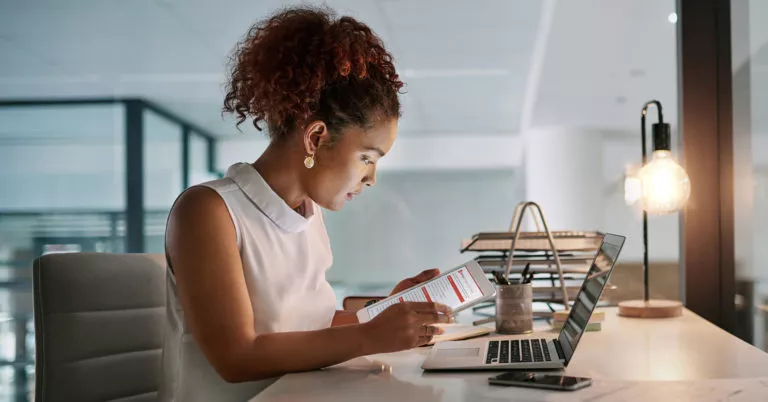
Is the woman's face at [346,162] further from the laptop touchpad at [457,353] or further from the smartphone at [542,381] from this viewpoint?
the smartphone at [542,381]

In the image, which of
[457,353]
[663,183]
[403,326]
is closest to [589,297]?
A: [457,353]

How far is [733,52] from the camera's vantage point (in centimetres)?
182

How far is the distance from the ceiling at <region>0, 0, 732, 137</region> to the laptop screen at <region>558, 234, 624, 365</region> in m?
1.82

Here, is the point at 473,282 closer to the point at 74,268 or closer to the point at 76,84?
the point at 74,268

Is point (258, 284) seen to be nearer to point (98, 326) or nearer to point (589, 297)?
point (98, 326)

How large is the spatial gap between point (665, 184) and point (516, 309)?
0.56 meters

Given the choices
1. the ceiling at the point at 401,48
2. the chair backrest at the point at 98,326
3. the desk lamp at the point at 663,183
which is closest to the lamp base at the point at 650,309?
the desk lamp at the point at 663,183

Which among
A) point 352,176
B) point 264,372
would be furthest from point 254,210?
point 264,372

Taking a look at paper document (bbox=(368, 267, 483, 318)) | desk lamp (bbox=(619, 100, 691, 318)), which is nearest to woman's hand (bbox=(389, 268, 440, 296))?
paper document (bbox=(368, 267, 483, 318))

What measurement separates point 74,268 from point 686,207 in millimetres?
1486

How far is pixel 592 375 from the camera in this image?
1.01 m

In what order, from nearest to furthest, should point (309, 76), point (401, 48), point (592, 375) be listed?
point (592, 375) < point (309, 76) < point (401, 48)

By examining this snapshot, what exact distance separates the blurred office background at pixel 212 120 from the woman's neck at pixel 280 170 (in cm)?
160

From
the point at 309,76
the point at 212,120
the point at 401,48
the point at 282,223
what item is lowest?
the point at 282,223
